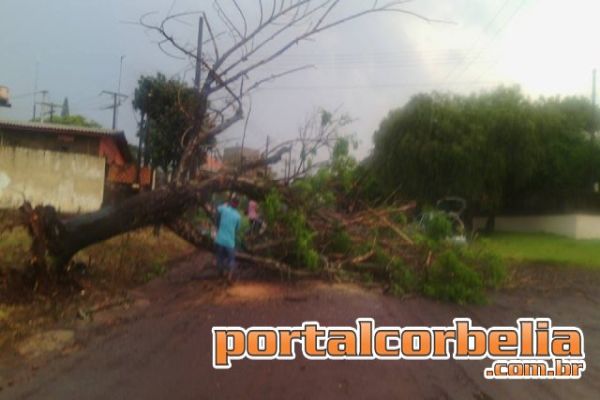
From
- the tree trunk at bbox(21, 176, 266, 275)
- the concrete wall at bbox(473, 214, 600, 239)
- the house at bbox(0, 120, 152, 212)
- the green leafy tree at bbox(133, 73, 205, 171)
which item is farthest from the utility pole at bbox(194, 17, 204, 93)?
the concrete wall at bbox(473, 214, 600, 239)

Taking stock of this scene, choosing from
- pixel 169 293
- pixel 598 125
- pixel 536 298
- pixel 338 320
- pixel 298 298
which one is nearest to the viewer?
pixel 338 320

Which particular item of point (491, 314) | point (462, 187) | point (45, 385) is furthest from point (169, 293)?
point (462, 187)

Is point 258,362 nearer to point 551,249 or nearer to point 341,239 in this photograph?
point 341,239

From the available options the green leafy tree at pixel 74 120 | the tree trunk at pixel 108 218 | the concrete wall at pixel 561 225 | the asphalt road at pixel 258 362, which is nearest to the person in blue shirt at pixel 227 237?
the asphalt road at pixel 258 362

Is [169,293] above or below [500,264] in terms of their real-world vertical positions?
below

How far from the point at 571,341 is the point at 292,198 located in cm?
440

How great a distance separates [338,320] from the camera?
6516 mm

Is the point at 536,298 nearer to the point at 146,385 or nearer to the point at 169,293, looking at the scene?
the point at 169,293

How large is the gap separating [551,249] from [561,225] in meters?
6.34

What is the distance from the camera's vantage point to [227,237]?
8562mm

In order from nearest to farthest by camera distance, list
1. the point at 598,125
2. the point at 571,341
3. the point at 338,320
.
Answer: the point at 571,341 → the point at 338,320 → the point at 598,125

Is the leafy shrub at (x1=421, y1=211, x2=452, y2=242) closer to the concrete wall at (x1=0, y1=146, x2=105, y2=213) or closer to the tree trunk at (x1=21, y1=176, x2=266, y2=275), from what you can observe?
the tree trunk at (x1=21, y1=176, x2=266, y2=275)

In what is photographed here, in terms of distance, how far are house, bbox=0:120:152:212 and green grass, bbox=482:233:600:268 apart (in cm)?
1088

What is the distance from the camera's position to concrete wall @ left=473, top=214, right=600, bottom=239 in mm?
22703
